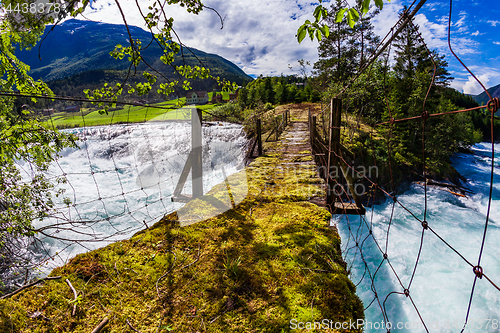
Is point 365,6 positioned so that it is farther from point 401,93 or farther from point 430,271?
point 401,93

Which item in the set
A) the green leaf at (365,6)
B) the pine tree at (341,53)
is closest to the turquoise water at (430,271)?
the green leaf at (365,6)

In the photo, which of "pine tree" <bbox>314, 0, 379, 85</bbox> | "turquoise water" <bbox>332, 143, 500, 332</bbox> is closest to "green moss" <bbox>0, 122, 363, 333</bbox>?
"turquoise water" <bbox>332, 143, 500, 332</bbox>

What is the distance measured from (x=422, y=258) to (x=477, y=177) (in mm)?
19806

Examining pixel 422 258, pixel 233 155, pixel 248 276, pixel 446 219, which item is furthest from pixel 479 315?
pixel 233 155

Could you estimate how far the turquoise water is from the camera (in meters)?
5.77

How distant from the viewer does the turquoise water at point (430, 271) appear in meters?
5.77

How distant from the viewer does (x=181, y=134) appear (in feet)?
64.6

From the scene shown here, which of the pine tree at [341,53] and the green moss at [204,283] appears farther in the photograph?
the pine tree at [341,53]

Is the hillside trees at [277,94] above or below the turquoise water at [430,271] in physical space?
above

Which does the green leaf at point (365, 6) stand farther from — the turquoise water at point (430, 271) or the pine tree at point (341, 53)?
the pine tree at point (341, 53)

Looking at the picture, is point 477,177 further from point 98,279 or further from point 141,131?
point 141,131

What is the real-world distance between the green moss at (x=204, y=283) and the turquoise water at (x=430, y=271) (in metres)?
0.91

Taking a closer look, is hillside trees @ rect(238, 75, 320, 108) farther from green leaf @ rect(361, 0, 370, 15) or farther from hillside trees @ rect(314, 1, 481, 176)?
green leaf @ rect(361, 0, 370, 15)

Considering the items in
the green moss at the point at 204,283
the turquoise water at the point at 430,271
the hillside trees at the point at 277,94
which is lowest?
the turquoise water at the point at 430,271
